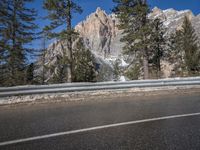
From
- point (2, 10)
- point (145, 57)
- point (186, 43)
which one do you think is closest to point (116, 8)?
point (145, 57)

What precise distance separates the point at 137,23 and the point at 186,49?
82.3 feet

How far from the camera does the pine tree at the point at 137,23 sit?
80.5ft

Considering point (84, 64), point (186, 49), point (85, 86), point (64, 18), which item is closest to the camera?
point (85, 86)

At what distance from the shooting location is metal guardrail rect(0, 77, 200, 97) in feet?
32.4

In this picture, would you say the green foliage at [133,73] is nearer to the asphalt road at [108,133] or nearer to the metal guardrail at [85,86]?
the metal guardrail at [85,86]

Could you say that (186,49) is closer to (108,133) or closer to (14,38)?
(14,38)

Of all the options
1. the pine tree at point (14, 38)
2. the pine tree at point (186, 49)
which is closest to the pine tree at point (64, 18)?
the pine tree at point (14, 38)

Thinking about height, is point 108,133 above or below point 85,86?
below

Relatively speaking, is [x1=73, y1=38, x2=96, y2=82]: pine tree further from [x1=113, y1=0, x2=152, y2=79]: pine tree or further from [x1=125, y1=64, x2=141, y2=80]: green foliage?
[x1=113, y1=0, x2=152, y2=79]: pine tree

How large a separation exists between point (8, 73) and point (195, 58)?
32.0m

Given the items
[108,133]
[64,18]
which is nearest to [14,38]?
[64,18]

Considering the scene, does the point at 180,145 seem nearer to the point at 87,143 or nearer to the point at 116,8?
the point at 87,143

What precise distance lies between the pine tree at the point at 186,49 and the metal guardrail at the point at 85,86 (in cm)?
3387

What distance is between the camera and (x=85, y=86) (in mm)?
11461
